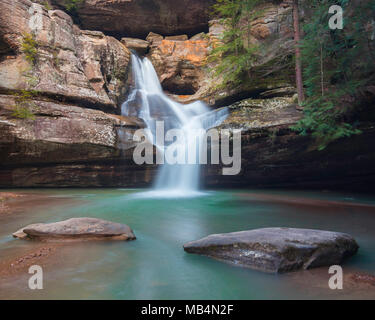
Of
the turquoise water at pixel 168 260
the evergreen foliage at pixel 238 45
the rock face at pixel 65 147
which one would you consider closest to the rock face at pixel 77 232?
the turquoise water at pixel 168 260

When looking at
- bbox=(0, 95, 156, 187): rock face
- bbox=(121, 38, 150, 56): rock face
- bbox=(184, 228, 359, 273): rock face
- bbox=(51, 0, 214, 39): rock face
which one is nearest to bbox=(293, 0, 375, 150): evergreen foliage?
bbox=(184, 228, 359, 273): rock face

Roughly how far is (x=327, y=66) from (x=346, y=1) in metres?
1.97

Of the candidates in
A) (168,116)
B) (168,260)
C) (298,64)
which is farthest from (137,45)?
(168,260)

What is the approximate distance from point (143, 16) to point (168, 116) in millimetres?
9174

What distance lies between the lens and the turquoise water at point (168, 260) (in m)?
2.45

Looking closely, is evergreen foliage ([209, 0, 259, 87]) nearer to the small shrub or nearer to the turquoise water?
the turquoise water

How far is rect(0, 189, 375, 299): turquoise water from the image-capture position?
245 centimetres

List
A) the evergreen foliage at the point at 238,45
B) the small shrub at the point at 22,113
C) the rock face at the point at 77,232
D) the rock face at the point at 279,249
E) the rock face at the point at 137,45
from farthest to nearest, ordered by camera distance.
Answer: the rock face at the point at 137,45 → the evergreen foliage at the point at 238,45 → the small shrub at the point at 22,113 → the rock face at the point at 77,232 → the rock face at the point at 279,249

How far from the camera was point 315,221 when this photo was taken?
17.4 feet

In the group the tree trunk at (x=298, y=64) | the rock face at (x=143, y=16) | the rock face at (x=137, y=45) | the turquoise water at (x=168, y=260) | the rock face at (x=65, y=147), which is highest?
the rock face at (x=143, y=16)

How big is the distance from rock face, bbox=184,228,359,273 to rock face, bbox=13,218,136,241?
1299 millimetres

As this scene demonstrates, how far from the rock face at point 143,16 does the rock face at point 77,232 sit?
16.9 metres

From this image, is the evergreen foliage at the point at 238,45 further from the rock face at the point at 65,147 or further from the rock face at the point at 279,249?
the rock face at the point at 279,249

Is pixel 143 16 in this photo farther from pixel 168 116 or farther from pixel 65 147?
pixel 65 147
